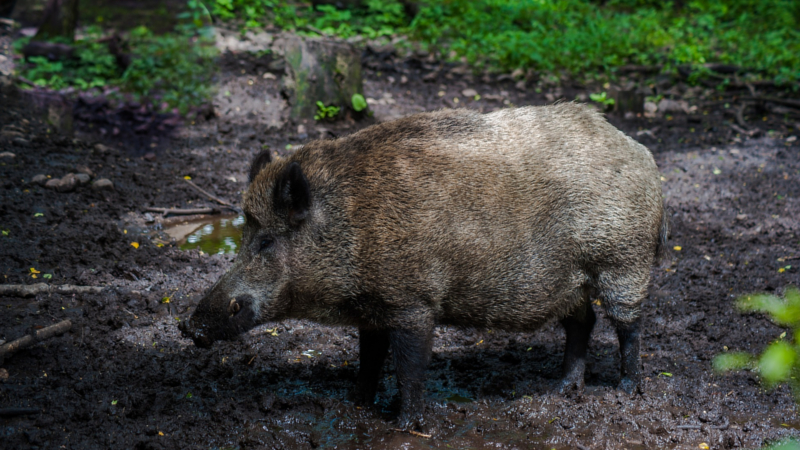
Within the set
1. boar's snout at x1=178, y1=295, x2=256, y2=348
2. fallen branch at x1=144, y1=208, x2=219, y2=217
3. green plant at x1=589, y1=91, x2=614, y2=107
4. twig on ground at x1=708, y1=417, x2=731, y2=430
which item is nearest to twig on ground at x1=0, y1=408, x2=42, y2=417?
boar's snout at x1=178, y1=295, x2=256, y2=348

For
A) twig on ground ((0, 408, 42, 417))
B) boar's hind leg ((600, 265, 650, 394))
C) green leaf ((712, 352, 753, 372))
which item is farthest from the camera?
boar's hind leg ((600, 265, 650, 394))

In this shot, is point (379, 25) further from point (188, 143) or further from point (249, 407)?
point (249, 407)

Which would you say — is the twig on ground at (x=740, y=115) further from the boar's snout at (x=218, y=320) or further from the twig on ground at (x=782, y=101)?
the boar's snout at (x=218, y=320)

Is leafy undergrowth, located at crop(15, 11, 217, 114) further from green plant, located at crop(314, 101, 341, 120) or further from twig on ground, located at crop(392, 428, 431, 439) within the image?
twig on ground, located at crop(392, 428, 431, 439)

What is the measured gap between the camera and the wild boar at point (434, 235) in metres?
3.51

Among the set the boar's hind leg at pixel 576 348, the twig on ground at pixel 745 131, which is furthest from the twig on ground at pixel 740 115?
the boar's hind leg at pixel 576 348

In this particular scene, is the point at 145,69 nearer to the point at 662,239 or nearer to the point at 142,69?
the point at 142,69

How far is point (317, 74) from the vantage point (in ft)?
27.6

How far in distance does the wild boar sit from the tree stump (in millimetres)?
4754

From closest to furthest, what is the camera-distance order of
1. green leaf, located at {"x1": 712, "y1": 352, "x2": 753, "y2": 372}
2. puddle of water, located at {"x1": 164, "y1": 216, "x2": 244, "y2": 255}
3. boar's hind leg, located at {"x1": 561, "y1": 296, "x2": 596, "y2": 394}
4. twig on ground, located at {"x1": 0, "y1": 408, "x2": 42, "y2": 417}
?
green leaf, located at {"x1": 712, "y1": 352, "x2": 753, "y2": 372} < twig on ground, located at {"x1": 0, "y1": 408, "x2": 42, "y2": 417} < boar's hind leg, located at {"x1": 561, "y1": 296, "x2": 596, "y2": 394} < puddle of water, located at {"x1": 164, "y1": 216, "x2": 244, "y2": 255}

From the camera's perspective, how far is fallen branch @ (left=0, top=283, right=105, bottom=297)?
426cm

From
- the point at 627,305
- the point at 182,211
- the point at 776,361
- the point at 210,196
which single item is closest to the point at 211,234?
the point at 182,211

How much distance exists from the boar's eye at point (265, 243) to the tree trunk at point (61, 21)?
837 centimetres

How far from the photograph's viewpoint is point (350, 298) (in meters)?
3.56
